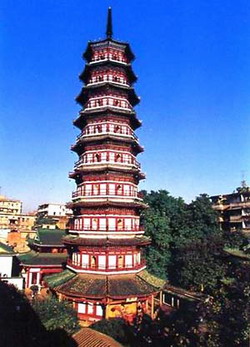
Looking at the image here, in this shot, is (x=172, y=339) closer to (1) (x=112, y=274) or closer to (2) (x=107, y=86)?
(1) (x=112, y=274)

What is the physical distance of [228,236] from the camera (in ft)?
131

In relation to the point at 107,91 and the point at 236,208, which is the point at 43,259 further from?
the point at 236,208

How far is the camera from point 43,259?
37.2 meters

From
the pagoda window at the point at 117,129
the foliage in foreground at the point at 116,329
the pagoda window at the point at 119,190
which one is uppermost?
the pagoda window at the point at 117,129

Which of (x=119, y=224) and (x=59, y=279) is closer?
(x=59, y=279)

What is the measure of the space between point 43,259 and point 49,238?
→ 3.87 meters

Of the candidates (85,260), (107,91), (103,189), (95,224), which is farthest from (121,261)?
(107,91)

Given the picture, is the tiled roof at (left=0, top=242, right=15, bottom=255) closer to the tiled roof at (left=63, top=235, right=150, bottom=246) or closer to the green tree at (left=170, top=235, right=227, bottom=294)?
the tiled roof at (left=63, top=235, right=150, bottom=246)

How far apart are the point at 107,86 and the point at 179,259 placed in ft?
67.0

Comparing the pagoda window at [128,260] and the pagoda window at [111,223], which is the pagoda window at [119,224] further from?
the pagoda window at [128,260]

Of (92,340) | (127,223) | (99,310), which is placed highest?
(127,223)

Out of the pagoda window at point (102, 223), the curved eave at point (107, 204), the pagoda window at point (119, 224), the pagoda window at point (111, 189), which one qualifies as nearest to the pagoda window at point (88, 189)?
the curved eave at point (107, 204)

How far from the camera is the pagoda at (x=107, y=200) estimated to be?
2530cm

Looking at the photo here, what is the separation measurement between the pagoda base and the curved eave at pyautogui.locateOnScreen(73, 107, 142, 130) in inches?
578
